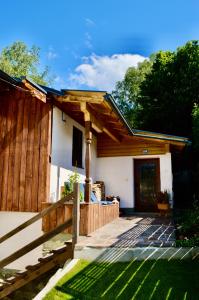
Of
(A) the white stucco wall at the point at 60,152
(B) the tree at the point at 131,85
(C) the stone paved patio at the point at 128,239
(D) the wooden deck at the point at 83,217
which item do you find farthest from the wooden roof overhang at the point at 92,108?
(B) the tree at the point at 131,85

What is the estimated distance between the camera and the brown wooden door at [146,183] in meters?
11.8

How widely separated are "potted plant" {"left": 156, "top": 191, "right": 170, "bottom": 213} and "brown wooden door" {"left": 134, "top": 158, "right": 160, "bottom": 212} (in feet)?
2.15

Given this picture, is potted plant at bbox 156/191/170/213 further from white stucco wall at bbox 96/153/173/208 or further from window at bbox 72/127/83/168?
window at bbox 72/127/83/168

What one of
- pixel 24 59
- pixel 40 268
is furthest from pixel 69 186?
pixel 24 59

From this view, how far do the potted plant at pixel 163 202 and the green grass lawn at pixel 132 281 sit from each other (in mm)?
6242

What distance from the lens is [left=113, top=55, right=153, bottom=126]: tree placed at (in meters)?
27.4

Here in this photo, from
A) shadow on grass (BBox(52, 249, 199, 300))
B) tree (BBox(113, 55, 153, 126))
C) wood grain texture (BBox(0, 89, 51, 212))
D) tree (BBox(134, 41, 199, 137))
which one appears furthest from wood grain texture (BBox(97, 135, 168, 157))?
tree (BBox(113, 55, 153, 126))

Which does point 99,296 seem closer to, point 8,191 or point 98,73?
point 8,191

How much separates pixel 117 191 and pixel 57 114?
16.7ft

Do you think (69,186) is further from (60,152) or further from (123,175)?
(123,175)

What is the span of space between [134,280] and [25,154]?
4.63 m

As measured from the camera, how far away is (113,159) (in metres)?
12.4

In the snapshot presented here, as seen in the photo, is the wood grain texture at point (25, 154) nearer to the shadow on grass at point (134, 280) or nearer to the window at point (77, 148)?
the window at point (77, 148)

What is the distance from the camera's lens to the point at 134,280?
4105 mm
